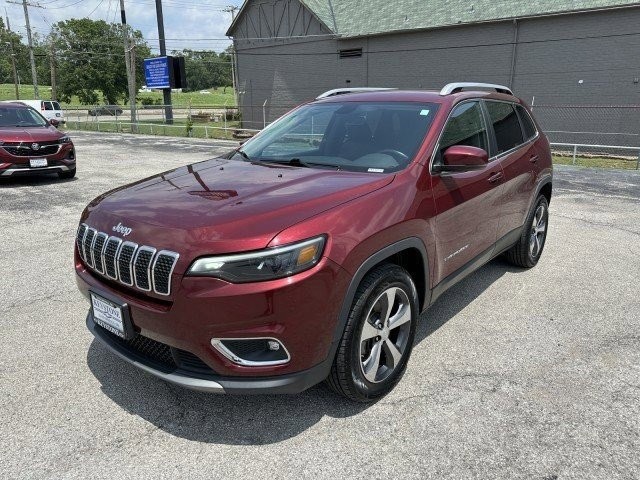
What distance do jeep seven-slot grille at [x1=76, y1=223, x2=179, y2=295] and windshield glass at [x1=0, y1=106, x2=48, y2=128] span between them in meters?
9.06

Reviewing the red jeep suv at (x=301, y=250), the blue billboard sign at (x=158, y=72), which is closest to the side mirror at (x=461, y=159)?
the red jeep suv at (x=301, y=250)

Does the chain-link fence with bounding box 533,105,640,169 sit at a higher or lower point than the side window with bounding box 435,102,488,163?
lower

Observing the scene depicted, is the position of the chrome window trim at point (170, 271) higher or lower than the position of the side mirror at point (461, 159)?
lower

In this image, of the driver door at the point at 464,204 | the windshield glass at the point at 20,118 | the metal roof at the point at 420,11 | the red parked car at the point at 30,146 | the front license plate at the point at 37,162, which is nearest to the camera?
the driver door at the point at 464,204

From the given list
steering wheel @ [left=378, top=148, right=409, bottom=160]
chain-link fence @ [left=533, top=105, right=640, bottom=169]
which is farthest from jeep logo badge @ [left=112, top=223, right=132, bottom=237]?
chain-link fence @ [left=533, top=105, right=640, bottom=169]

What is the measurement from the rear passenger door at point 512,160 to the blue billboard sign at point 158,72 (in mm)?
30150

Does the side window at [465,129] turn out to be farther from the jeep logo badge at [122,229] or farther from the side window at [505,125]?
the jeep logo badge at [122,229]

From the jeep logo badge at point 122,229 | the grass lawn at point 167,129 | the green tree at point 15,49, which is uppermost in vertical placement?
the green tree at point 15,49

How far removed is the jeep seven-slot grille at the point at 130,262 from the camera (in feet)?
8.01

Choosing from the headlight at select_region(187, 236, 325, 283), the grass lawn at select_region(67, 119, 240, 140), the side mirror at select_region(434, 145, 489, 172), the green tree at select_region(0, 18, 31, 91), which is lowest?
the grass lawn at select_region(67, 119, 240, 140)

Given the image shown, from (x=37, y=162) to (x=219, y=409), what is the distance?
867 cm

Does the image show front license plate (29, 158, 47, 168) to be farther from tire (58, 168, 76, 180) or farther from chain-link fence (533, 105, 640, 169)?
chain-link fence (533, 105, 640, 169)

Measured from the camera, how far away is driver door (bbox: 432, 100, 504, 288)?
3357 millimetres

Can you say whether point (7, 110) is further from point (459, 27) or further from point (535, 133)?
point (459, 27)
